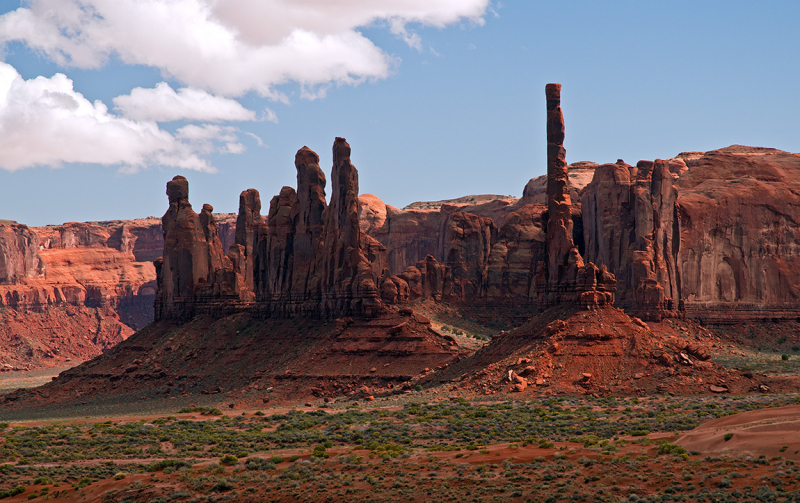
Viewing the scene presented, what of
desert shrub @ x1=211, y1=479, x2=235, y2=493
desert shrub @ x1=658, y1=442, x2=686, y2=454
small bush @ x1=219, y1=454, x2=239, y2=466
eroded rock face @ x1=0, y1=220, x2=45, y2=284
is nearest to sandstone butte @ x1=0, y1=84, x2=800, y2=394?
small bush @ x1=219, y1=454, x2=239, y2=466

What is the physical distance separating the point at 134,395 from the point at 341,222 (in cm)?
2428

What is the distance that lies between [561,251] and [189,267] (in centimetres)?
4990

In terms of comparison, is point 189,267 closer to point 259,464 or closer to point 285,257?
point 285,257

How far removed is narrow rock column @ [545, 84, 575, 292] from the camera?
246 feet

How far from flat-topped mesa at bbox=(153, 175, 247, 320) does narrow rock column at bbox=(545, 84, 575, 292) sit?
41966 mm

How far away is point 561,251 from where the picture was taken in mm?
75625

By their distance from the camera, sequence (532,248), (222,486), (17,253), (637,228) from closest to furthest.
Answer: (222,486)
(637,228)
(532,248)
(17,253)

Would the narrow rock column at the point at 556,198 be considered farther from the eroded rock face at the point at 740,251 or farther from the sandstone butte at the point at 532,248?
the eroded rock face at the point at 740,251

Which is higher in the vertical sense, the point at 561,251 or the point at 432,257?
the point at 432,257

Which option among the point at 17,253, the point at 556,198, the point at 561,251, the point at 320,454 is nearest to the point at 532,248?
the point at 556,198

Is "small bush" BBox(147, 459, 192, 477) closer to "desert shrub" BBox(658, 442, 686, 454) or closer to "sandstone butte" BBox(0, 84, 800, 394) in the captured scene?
"desert shrub" BBox(658, 442, 686, 454)

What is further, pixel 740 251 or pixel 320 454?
pixel 740 251

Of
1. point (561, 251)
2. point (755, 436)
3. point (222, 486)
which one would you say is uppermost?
point (561, 251)

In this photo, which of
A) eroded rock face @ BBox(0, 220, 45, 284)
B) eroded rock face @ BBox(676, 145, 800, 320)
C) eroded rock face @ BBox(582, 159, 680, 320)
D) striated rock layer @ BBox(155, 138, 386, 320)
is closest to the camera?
striated rock layer @ BBox(155, 138, 386, 320)
